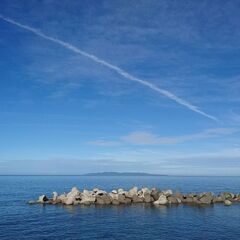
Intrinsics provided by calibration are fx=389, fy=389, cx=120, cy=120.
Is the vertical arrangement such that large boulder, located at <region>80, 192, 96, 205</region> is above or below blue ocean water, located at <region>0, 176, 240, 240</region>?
above

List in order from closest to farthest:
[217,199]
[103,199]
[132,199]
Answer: [103,199] < [132,199] < [217,199]

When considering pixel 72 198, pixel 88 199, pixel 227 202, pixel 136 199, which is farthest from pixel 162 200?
pixel 72 198

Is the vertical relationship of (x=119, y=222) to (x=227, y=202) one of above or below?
below

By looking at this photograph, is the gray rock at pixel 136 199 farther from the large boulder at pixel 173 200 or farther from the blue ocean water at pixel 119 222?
the large boulder at pixel 173 200

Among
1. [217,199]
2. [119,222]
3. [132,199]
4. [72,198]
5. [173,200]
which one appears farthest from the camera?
[217,199]

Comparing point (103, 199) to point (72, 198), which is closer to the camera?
point (72, 198)

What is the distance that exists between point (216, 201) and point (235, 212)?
718 inches

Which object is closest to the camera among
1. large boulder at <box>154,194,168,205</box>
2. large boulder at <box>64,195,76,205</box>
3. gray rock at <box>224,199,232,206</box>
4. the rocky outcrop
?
large boulder at <box>64,195,76,205</box>

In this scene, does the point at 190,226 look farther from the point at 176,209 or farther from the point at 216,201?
the point at 216,201

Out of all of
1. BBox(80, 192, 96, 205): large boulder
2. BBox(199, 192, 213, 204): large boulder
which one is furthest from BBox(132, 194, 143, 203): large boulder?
BBox(199, 192, 213, 204): large boulder

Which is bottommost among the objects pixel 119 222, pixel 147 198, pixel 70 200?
pixel 119 222

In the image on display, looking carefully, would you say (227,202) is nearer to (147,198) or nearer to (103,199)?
(147,198)

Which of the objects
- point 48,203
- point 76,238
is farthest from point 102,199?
point 76,238

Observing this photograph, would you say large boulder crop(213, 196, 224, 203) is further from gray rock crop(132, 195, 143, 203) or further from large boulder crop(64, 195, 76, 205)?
large boulder crop(64, 195, 76, 205)
